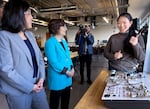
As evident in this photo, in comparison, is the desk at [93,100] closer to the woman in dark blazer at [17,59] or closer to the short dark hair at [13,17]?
the woman in dark blazer at [17,59]

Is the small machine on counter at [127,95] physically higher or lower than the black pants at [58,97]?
higher

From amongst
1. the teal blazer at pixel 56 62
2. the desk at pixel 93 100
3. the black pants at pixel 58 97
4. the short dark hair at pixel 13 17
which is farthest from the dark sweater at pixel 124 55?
the short dark hair at pixel 13 17

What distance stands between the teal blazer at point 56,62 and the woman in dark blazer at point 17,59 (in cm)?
64

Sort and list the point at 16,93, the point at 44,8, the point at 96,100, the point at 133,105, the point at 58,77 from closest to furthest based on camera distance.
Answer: the point at 133,105 < the point at 96,100 < the point at 16,93 < the point at 58,77 < the point at 44,8

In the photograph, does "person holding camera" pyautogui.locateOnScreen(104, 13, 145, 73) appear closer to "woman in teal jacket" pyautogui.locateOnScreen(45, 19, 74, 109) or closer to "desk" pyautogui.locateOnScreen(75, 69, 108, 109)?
"desk" pyautogui.locateOnScreen(75, 69, 108, 109)

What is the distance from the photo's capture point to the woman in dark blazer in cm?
137

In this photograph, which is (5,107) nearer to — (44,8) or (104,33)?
(44,8)

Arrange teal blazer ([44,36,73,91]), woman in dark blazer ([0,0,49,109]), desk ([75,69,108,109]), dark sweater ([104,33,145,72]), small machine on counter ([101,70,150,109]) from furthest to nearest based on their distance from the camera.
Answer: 1. teal blazer ([44,36,73,91])
2. dark sweater ([104,33,145,72])
3. woman in dark blazer ([0,0,49,109])
4. desk ([75,69,108,109])
5. small machine on counter ([101,70,150,109])

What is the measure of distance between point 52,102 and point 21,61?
989 millimetres

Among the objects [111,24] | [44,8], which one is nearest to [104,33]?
[111,24]

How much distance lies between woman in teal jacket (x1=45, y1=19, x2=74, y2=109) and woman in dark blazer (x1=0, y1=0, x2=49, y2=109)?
649 mm

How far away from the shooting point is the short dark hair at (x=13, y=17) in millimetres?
1418

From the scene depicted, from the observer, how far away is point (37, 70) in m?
1.58

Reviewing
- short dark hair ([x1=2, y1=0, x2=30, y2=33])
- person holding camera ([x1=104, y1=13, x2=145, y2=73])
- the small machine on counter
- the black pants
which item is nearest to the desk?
the small machine on counter
